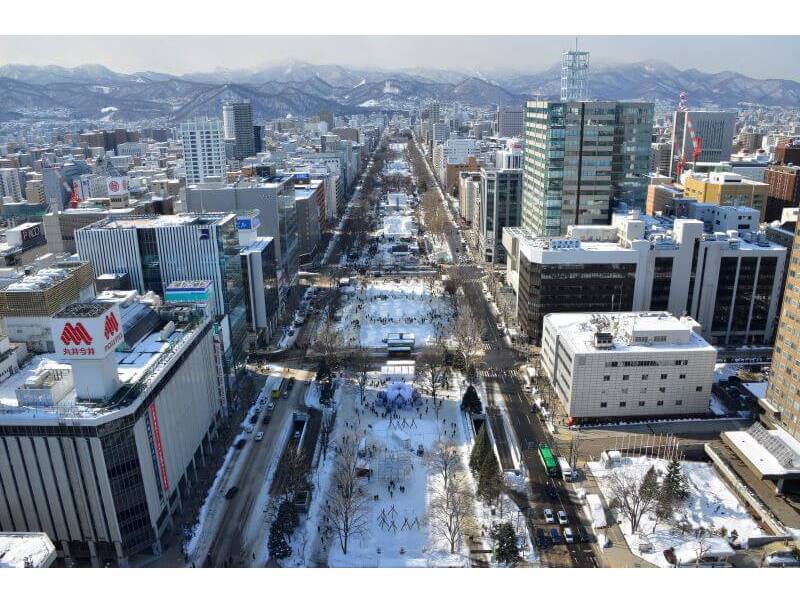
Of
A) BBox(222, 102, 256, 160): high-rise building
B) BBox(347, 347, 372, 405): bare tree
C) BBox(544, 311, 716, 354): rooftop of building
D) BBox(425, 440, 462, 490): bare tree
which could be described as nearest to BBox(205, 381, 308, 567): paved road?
BBox(347, 347, 372, 405): bare tree

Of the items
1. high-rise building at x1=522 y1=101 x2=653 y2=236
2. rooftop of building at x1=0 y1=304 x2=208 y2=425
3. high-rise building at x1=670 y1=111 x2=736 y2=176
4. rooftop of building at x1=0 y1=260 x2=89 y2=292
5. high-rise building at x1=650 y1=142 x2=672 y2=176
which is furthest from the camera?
high-rise building at x1=650 y1=142 x2=672 y2=176

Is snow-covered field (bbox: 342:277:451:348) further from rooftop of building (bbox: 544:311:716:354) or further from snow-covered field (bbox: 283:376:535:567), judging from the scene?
rooftop of building (bbox: 544:311:716:354)

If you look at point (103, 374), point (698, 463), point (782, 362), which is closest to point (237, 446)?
point (103, 374)

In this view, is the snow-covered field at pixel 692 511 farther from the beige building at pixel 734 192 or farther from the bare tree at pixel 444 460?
the beige building at pixel 734 192

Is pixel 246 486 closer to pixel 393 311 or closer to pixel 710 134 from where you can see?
pixel 393 311

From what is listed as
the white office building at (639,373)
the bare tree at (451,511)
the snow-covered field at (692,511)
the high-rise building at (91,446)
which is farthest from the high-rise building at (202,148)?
the snow-covered field at (692,511)

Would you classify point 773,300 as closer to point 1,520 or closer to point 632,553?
point 632,553
